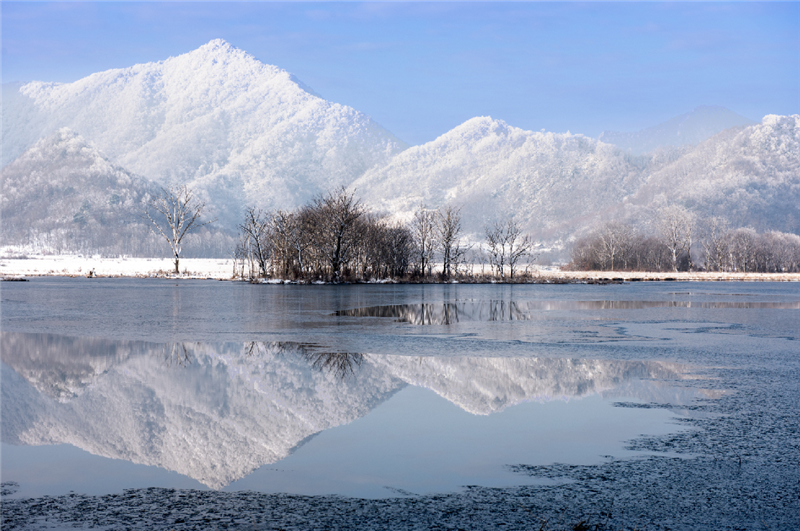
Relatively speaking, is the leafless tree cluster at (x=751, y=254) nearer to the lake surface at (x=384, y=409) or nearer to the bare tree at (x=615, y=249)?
the bare tree at (x=615, y=249)

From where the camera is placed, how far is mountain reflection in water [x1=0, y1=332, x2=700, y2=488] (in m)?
8.41

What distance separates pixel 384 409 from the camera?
10.2 metres

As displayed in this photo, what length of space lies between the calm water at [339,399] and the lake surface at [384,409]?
1.7 inches

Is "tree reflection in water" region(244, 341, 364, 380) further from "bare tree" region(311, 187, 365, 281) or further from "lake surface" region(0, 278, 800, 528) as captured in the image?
"bare tree" region(311, 187, 365, 281)

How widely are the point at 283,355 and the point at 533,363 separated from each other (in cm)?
538

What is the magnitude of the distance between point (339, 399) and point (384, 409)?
916mm

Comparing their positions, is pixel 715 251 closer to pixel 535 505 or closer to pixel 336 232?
pixel 336 232

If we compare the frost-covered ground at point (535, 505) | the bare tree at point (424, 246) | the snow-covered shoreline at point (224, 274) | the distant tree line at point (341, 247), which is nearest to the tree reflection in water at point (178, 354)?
the frost-covered ground at point (535, 505)

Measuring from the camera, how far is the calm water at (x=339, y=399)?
7430 millimetres

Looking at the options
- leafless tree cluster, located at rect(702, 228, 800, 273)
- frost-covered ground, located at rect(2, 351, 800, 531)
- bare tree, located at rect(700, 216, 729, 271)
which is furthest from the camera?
leafless tree cluster, located at rect(702, 228, 800, 273)

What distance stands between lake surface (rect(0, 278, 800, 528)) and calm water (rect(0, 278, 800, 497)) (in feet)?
0.14

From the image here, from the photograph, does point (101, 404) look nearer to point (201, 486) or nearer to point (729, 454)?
point (201, 486)

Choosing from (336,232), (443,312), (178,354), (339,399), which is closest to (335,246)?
(336,232)

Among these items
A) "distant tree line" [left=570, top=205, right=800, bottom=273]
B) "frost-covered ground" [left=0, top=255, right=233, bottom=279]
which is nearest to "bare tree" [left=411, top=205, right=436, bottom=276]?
"frost-covered ground" [left=0, top=255, right=233, bottom=279]
